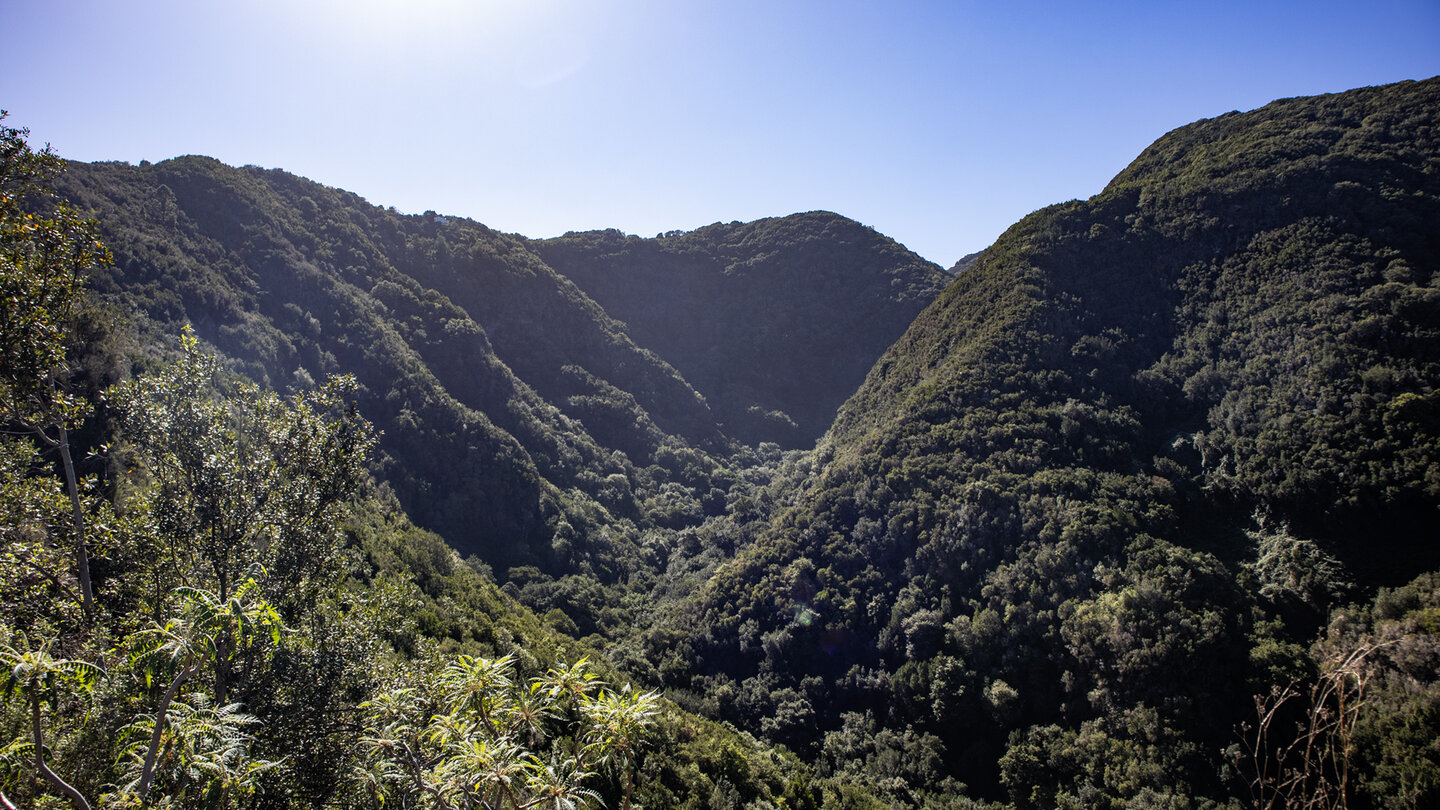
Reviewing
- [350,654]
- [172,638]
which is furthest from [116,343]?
[172,638]

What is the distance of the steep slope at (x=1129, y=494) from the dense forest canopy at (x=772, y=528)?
239 millimetres

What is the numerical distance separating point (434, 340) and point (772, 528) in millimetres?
58083

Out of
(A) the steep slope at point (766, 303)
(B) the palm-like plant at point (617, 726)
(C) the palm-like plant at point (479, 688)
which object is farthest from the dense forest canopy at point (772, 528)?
(A) the steep slope at point (766, 303)

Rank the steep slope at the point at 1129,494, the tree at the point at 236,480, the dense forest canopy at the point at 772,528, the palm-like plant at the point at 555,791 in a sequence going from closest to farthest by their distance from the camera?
the palm-like plant at the point at 555,791, the dense forest canopy at the point at 772,528, the tree at the point at 236,480, the steep slope at the point at 1129,494

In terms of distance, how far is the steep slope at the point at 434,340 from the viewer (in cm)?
6538

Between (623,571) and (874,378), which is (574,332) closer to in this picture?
(623,571)

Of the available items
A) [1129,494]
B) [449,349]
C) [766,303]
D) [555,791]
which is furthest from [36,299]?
[766,303]

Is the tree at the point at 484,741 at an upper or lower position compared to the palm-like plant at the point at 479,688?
lower

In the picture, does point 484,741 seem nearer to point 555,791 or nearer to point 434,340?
point 555,791

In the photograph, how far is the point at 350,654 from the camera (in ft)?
37.0

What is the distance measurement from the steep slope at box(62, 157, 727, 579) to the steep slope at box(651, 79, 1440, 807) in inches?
1222

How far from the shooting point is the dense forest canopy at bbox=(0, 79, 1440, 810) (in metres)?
9.17

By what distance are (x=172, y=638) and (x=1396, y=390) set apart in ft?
154

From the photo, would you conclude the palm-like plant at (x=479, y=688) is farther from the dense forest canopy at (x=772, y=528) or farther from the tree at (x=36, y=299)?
the tree at (x=36, y=299)
